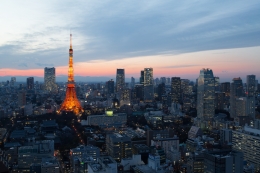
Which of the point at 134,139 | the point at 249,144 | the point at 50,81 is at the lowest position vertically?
the point at 134,139

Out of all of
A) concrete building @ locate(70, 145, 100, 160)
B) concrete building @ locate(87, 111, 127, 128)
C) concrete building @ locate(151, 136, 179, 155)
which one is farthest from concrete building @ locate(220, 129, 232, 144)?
concrete building @ locate(87, 111, 127, 128)

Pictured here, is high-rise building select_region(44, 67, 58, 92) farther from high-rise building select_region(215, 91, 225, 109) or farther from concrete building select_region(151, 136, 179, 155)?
concrete building select_region(151, 136, 179, 155)

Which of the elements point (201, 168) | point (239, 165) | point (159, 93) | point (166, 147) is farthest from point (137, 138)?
point (159, 93)

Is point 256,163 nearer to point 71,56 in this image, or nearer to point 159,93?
point 71,56

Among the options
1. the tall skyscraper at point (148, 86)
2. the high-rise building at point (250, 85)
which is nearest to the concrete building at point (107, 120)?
the tall skyscraper at point (148, 86)

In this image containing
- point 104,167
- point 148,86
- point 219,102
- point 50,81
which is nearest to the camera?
point 104,167

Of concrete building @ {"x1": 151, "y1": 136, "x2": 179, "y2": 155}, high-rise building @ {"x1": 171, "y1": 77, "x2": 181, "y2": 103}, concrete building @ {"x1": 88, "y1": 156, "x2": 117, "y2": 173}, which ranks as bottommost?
concrete building @ {"x1": 151, "y1": 136, "x2": 179, "y2": 155}

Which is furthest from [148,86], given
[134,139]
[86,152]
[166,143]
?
[86,152]

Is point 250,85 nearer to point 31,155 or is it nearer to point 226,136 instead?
point 226,136
